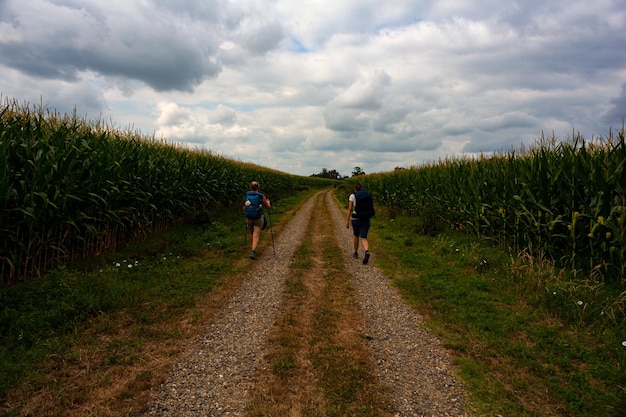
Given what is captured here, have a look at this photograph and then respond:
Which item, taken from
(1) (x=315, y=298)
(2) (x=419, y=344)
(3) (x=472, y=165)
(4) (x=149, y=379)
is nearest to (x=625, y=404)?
(2) (x=419, y=344)

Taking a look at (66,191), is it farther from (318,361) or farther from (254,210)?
(318,361)

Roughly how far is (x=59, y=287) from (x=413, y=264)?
28.1ft

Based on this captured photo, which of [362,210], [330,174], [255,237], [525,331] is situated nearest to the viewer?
[525,331]

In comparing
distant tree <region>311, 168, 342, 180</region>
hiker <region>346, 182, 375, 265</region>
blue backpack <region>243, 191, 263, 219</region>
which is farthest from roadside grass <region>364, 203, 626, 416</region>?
distant tree <region>311, 168, 342, 180</region>

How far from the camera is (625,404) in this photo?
3.61 metres

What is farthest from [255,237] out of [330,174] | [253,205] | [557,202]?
[330,174]

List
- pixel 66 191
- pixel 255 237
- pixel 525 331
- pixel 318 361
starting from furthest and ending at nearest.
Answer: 1. pixel 255 237
2. pixel 66 191
3. pixel 525 331
4. pixel 318 361

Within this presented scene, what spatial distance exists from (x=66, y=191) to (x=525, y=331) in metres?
9.54

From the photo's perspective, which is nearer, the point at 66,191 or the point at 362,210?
the point at 66,191

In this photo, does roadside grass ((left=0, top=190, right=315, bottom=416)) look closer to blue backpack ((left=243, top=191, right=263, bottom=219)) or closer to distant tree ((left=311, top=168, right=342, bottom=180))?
blue backpack ((left=243, top=191, right=263, bottom=219))

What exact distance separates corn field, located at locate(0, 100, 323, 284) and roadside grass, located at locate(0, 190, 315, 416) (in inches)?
26.0

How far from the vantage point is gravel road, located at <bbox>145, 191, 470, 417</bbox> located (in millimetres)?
3576

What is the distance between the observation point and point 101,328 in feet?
16.8

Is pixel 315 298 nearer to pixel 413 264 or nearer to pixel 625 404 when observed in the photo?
pixel 413 264
